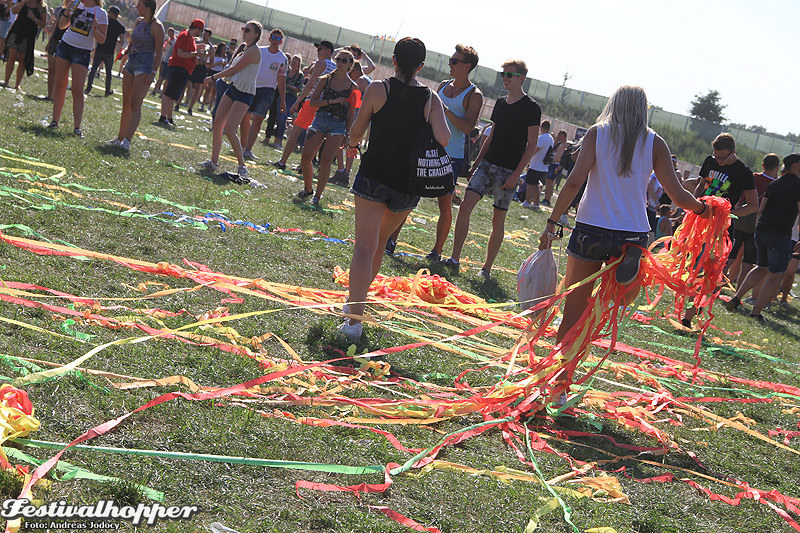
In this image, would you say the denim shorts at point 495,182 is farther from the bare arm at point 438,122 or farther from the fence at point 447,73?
the fence at point 447,73

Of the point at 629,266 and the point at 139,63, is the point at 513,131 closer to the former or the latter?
the point at 629,266

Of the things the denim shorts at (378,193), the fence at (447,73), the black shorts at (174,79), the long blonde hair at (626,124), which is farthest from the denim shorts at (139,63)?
the fence at (447,73)

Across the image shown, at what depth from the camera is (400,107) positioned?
16.0 ft

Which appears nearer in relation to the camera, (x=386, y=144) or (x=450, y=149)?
(x=386, y=144)

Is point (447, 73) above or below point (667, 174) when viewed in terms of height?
above

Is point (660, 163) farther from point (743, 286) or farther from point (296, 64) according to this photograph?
point (296, 64)

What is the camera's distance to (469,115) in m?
7.38

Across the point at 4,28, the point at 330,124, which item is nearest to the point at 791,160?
the point at 330,124

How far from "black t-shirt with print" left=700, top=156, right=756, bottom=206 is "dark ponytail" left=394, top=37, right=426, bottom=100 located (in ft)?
13.6

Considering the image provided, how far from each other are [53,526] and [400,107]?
3.32m

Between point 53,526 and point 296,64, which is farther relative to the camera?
point 296,64

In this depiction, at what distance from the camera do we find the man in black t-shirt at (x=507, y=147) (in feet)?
25.0

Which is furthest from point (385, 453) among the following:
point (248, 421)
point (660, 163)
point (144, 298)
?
point (660, 163)

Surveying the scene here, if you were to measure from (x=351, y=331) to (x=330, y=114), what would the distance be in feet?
17.7
